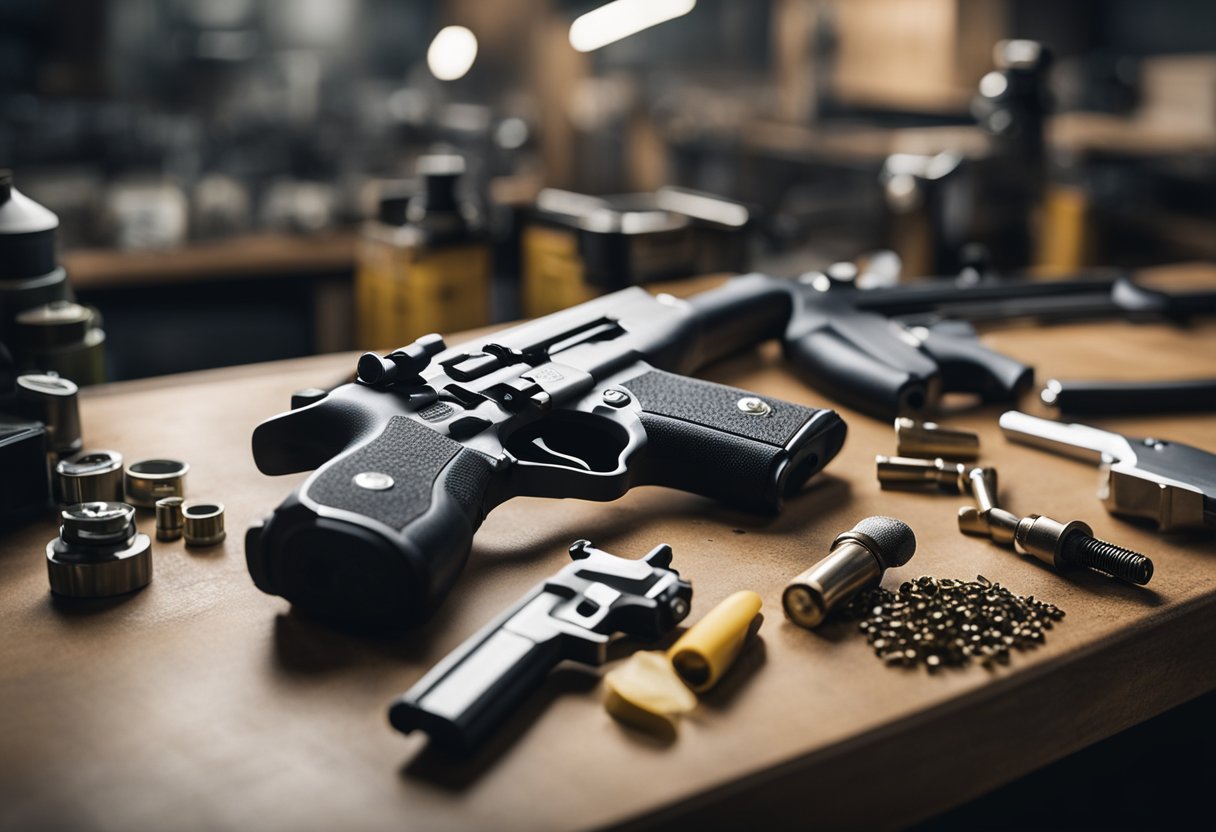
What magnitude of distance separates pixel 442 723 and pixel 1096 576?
64 cm

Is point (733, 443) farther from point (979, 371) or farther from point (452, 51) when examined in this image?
point (452, 51)

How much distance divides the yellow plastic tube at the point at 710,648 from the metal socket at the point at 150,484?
57 centimetres

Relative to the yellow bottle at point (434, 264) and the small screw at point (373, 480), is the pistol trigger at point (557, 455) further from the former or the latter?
the yellow bottle at point (434, 264)

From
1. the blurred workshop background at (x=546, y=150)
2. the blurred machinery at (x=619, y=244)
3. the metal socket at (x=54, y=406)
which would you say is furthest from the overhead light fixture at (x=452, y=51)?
the metal socket at (x=54, y=406)

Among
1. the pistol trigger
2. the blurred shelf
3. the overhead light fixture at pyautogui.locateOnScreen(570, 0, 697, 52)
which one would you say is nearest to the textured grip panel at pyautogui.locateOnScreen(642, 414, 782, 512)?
the pistol trigger

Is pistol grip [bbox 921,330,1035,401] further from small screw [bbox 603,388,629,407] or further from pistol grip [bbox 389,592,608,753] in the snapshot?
pistol grip [bbox 389,592,608,753]

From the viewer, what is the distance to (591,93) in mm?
4203

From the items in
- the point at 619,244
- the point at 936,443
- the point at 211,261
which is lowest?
the point at 211,261

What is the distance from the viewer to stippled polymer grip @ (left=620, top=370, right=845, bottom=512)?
1.11 metres

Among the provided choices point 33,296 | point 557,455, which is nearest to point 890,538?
point 557,455

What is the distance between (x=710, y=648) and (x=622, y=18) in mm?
2149

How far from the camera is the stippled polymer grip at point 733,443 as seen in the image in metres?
1.11

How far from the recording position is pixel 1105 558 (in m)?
0.99

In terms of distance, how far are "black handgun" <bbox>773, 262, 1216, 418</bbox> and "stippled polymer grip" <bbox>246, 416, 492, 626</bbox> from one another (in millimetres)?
710
